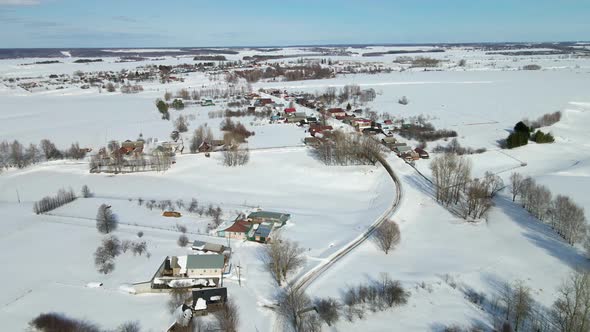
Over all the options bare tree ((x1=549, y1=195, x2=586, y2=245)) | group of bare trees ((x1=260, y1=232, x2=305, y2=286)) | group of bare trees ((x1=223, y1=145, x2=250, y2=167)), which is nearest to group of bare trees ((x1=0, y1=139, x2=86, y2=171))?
group of bare trees ((x1=223, y1=145, x2=250, y2=167))

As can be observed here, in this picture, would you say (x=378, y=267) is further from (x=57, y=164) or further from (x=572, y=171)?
(x=57, y=164)

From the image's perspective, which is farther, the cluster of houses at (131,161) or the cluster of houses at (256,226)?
the cluster of houses at (131,161)

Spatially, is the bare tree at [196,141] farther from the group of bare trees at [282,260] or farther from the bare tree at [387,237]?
the bare tree at [387,237]

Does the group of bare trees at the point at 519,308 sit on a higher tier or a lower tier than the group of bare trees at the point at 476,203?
lower

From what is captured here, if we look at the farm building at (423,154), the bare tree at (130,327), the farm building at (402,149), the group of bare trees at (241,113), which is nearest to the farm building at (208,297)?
the bare tree at (130,327)

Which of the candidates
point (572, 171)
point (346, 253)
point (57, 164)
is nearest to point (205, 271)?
point (346, 253)

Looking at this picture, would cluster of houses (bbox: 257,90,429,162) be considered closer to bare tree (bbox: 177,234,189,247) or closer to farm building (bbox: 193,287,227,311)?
bare tree (bbox: 177,234,189,247)
